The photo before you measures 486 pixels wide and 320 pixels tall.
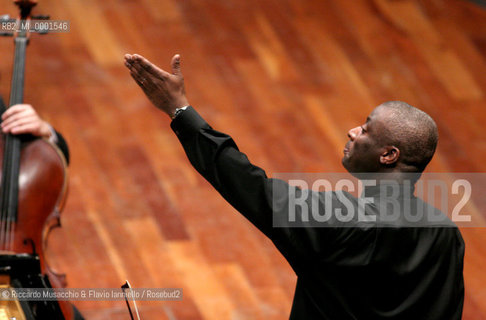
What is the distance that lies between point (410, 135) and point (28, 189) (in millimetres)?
1029

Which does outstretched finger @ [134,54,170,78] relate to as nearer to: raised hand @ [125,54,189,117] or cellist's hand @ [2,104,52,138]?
raised hand @ [125,54,189,117]

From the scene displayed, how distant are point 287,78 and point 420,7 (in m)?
0.97

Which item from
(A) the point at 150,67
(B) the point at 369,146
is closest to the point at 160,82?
(A) the point at 150,67

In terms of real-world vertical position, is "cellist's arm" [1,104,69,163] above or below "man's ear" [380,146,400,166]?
above

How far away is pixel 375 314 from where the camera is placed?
1241mm

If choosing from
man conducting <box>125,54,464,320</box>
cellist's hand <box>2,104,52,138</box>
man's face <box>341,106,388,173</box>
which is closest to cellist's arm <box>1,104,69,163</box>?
cellist's hand <box>2,104,52,138</box>

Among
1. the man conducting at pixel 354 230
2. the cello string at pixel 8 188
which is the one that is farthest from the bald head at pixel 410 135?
the cello string at pixel 8 188

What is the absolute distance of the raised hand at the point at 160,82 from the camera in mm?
1209

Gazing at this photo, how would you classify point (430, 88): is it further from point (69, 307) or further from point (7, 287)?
point (7, 287)

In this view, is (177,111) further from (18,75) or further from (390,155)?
(18,75)

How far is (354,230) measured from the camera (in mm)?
1220

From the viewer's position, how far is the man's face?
4.28 feet

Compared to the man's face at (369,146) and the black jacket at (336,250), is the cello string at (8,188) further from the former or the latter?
the man's face at (369,146)

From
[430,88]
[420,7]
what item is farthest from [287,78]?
[420,7]
